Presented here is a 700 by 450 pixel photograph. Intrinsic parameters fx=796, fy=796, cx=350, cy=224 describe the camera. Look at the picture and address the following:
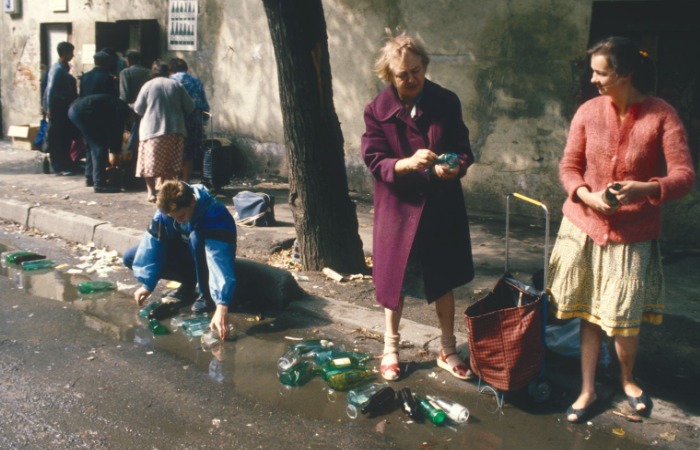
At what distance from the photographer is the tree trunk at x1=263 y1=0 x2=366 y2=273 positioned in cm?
617

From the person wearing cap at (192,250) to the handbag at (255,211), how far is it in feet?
7.60

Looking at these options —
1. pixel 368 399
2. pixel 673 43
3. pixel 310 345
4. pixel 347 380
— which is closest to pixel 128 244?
pixel 310 345

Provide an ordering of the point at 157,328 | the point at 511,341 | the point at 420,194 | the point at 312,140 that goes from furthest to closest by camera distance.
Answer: the point at 312,140, the point at 157,328, the point at 420,194, the point at 511,341

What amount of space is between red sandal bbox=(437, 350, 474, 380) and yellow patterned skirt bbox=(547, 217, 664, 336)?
0.71 meters

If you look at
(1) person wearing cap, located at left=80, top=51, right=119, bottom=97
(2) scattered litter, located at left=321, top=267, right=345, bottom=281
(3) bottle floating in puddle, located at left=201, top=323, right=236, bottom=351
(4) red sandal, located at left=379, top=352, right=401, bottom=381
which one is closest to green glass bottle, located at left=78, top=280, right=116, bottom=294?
(3) bottle floating in puddle, located at left=201, top=323, right=236, bottom=351

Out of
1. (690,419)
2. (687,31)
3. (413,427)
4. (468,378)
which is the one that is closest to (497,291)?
(468,378)

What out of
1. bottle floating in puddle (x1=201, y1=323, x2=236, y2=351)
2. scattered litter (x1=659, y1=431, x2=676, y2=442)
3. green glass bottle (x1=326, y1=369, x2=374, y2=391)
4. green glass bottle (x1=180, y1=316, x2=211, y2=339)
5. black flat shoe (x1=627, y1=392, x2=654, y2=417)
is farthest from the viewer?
green glass bottle (x1=180, y1=316, x2=211, y2=339)

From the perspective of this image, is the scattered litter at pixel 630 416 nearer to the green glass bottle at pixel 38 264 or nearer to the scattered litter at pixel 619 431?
the scattered litter at pixel 619 431

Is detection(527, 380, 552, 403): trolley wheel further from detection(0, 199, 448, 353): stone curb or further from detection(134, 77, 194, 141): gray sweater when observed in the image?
detection(134, 77, 194, 141): gray sweater

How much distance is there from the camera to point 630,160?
385cm

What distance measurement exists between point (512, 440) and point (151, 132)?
656 cm

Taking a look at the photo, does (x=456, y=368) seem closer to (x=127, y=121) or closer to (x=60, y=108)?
(x=127, y=121)

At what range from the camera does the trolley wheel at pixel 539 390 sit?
13.9 feet

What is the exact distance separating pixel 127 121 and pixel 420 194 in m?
7.34
